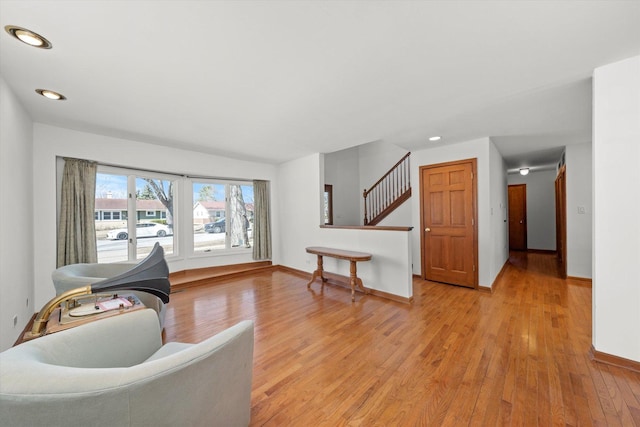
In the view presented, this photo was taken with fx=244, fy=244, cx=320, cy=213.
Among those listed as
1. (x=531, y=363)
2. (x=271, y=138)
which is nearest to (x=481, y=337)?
(x=531, y=363)

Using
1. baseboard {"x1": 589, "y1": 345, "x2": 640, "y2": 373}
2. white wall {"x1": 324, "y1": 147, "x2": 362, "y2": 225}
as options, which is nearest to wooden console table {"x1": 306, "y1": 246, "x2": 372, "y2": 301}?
baseboard {"x1": 589, "y1": 345, "x2": 640, "y2": 373}

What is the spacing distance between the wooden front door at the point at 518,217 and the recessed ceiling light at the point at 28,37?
980cm

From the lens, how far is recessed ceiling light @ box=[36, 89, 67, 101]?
7.68 feet

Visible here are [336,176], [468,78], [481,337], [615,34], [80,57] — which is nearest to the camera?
[615,34]

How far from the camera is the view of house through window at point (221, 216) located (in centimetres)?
505

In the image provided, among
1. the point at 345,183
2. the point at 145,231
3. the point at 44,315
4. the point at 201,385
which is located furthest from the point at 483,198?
the point at 145,231

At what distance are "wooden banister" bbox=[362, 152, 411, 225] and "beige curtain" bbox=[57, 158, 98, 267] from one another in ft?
17.1

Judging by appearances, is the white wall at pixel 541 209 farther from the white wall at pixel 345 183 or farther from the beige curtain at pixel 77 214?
the beige curtain at pixel 77 214

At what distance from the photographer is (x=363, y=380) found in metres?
1.88

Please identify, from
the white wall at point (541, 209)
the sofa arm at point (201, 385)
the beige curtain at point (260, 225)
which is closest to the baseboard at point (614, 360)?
the sofa arm at point (201, 385)

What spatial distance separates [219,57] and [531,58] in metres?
2.38

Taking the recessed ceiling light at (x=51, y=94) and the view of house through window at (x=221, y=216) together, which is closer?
the recessed ceiling light at (x=51, y=94)

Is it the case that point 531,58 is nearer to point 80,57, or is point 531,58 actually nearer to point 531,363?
point 531,363

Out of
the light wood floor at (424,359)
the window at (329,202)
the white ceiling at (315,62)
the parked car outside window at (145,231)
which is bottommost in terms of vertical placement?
the light wood floor at (424,359)
